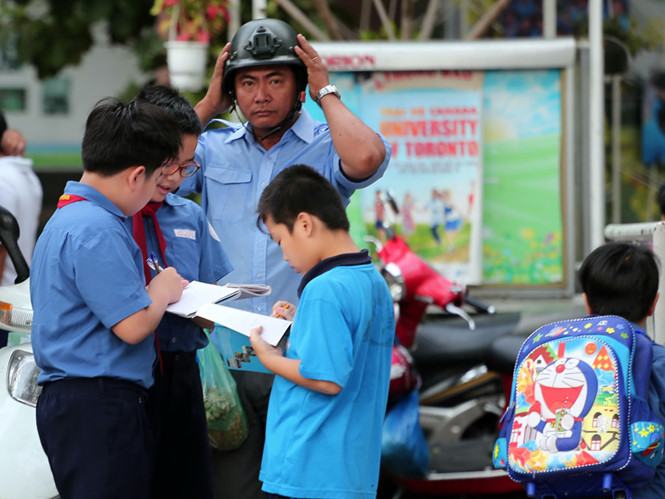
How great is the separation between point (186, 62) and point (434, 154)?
180 centimetres

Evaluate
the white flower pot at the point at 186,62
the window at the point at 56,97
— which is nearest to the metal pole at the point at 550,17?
the white flower pot at the point at 186,62

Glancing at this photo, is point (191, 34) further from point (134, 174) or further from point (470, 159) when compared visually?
point (134, 174)

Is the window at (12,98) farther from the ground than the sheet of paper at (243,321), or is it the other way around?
the window at (12,98)

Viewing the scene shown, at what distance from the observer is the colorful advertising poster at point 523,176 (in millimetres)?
7723

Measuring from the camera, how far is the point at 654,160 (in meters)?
9.80

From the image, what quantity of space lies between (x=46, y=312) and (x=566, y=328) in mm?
1513

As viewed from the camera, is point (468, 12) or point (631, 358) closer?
point (631, 358)

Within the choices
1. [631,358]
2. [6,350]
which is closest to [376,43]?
[6,350]

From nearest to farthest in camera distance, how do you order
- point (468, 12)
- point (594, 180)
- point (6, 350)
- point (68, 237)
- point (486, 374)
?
1. point (68, 237)
2. point (6, 350)
3. point (486, 374)
4. point (594, 180)
5. point (468, 12)

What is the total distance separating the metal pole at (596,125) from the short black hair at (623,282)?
3865 millimetres

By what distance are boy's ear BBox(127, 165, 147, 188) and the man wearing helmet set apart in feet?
2.76

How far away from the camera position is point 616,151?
959 cm

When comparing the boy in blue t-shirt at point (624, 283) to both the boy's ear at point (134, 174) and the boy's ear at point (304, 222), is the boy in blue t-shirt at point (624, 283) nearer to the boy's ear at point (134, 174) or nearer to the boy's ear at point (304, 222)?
the boy's ear at point (304, 222)

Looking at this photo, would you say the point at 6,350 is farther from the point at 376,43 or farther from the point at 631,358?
the point at 376,43
